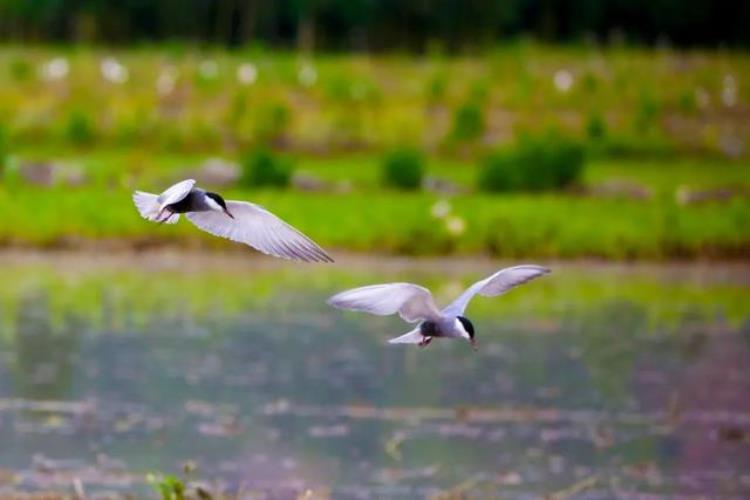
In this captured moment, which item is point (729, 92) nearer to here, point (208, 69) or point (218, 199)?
point (208, 69)

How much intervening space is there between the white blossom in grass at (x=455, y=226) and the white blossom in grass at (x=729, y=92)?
13.0m

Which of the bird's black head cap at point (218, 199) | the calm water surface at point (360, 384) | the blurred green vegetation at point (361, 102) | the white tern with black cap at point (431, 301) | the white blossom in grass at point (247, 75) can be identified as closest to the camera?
the white tern with black cap at point (431, 301)

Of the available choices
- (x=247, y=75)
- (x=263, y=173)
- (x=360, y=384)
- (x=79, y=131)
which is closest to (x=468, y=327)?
(x=360, y=384)

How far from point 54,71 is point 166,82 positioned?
1909mm

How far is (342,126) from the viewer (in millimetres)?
33031

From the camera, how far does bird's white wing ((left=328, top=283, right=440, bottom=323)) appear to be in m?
8.96

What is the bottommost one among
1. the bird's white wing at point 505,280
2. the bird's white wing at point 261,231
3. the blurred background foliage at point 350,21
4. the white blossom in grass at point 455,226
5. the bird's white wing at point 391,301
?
the bird's white wing at point 391,301

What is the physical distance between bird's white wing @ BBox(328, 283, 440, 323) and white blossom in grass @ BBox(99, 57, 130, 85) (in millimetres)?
26567

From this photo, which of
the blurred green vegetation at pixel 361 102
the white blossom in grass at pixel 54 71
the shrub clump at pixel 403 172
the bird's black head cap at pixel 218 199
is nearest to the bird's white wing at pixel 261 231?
the bird's black head cap at pixel 218 199

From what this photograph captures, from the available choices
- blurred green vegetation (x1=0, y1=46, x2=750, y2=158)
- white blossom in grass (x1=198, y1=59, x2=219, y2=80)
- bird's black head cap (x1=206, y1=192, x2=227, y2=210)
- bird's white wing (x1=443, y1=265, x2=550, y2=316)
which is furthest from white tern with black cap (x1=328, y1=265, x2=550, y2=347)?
white blossom in grass (x1=198, y1=59, x2=219, y2=80)

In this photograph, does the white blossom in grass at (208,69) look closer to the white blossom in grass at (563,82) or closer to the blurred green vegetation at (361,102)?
the blurred green vegetation at (361,102)

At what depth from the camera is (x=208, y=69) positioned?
3716cm

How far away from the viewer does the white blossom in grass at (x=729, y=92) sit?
36.7m

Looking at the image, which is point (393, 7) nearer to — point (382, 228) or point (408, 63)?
point (408, 63)
